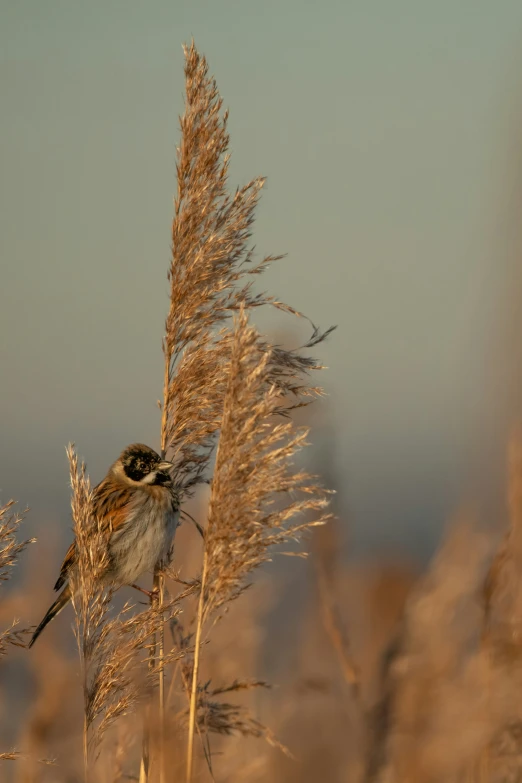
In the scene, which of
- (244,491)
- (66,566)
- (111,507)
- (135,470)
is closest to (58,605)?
(66,566)

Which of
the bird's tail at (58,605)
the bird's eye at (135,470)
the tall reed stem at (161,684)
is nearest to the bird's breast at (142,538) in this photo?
the bird's eye at (135,470)

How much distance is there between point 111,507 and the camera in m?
4.47

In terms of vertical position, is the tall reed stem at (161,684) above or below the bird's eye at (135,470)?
below

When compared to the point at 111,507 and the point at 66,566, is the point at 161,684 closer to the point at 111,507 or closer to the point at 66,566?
the point at 66,566

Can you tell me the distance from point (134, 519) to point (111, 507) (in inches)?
7.8

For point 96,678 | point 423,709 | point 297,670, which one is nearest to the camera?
point 423,709

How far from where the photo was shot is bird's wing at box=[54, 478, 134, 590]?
4242 millimetres

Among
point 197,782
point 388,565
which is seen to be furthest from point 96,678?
point 388,565

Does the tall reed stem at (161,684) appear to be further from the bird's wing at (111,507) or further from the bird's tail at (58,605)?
the bird's tail at (58,605)

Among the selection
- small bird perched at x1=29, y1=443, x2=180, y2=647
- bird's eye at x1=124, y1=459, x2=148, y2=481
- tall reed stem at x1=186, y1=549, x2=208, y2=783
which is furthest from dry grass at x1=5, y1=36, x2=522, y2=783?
bird's eye at x1=124, y1=459, x2=148, y2=481

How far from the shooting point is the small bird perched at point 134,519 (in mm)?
4188

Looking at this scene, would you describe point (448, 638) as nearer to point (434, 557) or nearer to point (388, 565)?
point (434, 557)

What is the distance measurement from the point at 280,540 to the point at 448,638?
780 mm

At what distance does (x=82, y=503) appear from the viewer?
321 centimetres
